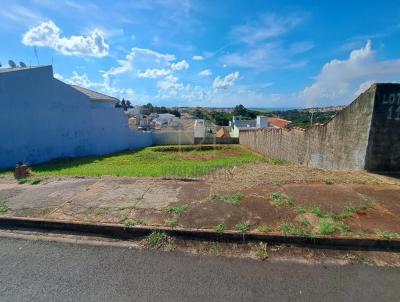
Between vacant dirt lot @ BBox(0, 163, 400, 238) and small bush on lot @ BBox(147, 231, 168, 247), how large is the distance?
0.22 meters

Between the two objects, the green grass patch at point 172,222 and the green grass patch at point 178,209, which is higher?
the green grass patch at point 178,209

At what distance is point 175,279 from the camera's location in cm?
263

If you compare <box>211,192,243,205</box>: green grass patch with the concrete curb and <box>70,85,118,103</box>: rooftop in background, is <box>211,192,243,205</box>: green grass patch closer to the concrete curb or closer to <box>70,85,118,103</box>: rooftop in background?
the concrete curb

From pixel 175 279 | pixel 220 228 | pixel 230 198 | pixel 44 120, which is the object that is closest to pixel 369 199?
pixel 230 198

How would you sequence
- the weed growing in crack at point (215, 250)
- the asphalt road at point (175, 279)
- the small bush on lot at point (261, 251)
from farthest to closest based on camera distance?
the weed growing in crack at point (215, 250), the small bush on lot at point (261, 251), the asphalt road at point (175, 279)

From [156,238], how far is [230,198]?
1.66 meters

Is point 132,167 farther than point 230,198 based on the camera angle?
Yes

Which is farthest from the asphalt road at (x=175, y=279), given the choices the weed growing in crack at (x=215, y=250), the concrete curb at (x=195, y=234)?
the concrete curb at (x=195, y=234)

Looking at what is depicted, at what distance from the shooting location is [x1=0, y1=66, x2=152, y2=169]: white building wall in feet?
41.2

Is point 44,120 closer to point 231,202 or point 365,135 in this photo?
point 231,202

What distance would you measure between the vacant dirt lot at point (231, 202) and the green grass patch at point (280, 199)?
17 mm

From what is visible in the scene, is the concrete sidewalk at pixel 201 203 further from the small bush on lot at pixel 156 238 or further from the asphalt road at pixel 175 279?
the asphalt road at pixel 175 279

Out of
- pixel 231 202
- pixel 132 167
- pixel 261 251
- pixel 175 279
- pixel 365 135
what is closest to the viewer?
pixel 175 279

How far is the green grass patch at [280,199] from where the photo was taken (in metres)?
4.26
